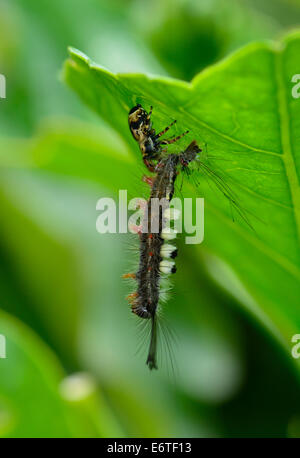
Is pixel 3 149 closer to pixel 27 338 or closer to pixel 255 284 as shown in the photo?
pixel 27 338

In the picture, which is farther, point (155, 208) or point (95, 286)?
point (95, 286)

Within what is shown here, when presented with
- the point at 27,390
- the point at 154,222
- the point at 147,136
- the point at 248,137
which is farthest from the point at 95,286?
the point at 248,137

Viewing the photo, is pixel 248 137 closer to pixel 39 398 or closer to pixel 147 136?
pixel 147 136

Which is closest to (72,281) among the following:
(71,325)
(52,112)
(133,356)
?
(71,325)

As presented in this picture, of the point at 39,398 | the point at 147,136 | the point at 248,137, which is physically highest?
the point at 147,136

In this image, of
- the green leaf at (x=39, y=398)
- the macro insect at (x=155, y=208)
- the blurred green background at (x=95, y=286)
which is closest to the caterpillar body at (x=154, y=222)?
the macro insect at (x=155, y=208)

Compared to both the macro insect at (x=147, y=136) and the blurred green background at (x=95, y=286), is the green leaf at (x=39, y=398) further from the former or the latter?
the macro insect at (x=147, y=136)

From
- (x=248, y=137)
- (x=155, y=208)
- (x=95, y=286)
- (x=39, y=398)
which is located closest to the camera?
(x=248, y=137)
